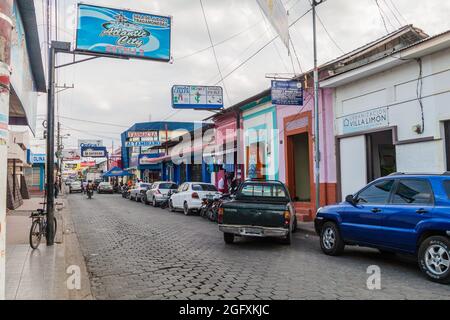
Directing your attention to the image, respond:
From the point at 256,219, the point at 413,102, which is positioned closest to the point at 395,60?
the point at 413,102

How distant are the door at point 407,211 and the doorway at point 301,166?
11.0 metres

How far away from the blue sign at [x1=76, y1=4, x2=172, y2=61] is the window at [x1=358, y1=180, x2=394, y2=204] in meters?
7.20

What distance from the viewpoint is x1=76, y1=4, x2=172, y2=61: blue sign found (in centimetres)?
1123

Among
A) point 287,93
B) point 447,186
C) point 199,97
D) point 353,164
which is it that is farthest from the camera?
point 199,97

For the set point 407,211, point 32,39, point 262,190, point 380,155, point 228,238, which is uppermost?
point 32,39

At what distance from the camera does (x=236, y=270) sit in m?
7.39

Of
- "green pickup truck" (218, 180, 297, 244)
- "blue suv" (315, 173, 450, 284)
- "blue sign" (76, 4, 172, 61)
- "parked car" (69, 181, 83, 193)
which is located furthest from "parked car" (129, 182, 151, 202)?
"parked car" (69, 181, 83, 193)

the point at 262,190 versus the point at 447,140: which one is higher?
the point at 447,140

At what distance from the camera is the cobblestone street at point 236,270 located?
5902 mm

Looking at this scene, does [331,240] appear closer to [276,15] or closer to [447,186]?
[447,186]

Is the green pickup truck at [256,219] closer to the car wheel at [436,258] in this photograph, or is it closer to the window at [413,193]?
the window at [413,193]

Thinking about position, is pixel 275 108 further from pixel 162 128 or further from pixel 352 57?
pixel 162 128

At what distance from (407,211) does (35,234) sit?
7.94 m

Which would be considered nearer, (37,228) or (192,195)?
(37,228)
